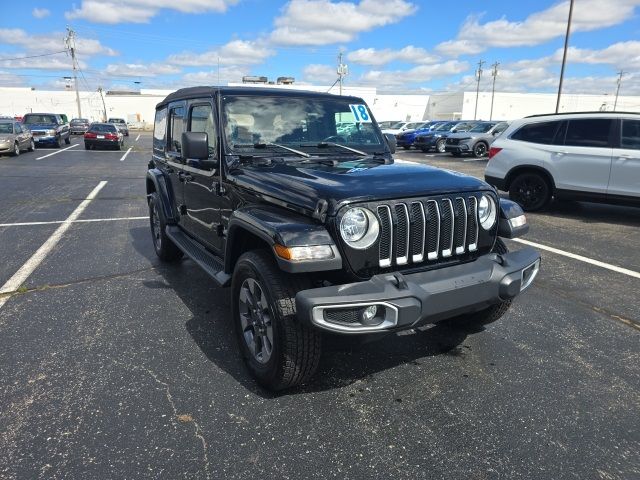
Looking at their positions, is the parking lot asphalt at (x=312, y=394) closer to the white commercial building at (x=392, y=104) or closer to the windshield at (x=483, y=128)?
the windshield at (x=483, y=128)

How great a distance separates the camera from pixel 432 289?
8.39 feet

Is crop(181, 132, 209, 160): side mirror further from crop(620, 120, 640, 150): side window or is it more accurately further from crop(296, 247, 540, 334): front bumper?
crop(620, 120, 640, 150): side window

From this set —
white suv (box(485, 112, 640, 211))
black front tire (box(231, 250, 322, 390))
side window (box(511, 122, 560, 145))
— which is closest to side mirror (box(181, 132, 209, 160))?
black front tire (box(231, 250, 322, 390))

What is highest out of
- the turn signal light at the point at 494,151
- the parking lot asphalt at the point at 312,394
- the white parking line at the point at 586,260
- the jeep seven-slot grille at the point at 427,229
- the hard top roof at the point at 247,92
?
the hard top roof at the point at 247,92

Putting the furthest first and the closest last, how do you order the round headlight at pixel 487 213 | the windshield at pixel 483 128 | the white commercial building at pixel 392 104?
the white commercial building at pixel 392 104, the windshield at pixel 483 128, the round headlight at pixel 487 213

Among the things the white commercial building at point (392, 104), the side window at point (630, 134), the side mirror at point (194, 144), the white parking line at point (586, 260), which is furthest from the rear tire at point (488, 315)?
the white commercial building at point (392, 104)

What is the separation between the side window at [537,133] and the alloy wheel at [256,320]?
24.1 ft

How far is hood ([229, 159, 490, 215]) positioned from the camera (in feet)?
8.86

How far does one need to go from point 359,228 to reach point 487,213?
1045mm

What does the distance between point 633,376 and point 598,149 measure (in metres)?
5.82

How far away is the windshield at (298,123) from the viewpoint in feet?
12.4

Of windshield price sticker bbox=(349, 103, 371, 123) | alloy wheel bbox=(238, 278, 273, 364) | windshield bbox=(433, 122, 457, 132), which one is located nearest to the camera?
alloy wheel bbox=(238, 278, 273, 364)

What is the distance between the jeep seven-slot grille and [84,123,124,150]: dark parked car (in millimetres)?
25693

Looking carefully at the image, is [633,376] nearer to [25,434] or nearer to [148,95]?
[25,434]
